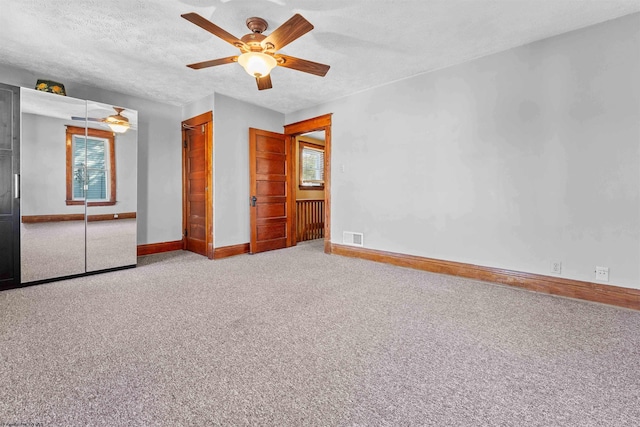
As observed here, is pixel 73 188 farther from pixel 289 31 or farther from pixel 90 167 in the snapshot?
pixel 289 31

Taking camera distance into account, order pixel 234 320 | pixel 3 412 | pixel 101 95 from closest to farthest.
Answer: pixel 3 412 < pixel 234 320 < pixel 101 95

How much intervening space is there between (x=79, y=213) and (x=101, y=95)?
181cm

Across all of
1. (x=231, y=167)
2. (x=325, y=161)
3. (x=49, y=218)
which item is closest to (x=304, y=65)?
(x=325, y=161)

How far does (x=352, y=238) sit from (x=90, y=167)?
353 cm

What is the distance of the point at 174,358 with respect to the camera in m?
1.67

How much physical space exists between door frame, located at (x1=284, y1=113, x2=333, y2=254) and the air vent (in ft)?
0.99

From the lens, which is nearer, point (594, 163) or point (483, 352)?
point (483, 352)

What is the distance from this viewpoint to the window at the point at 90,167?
131 inches

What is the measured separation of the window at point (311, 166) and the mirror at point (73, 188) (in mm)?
3142

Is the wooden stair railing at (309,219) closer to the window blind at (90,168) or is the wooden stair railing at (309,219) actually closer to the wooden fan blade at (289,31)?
the window blind at (90,168)

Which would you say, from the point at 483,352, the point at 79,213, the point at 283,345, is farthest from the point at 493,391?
the point at 79,213

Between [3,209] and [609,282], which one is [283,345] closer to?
[609,282]

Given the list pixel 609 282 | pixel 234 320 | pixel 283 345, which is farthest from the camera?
pixel 609 282

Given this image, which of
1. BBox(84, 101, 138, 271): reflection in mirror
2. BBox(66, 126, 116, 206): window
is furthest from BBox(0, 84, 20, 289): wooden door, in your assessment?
BBox(84, 101, 138, 271): reflection in mirror
